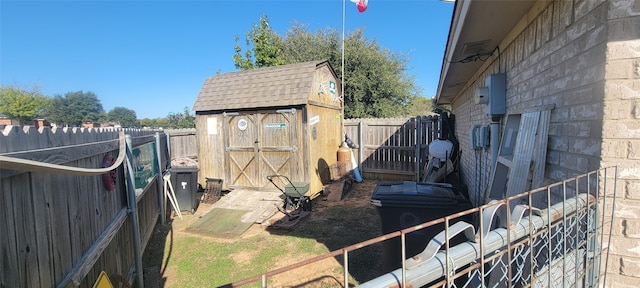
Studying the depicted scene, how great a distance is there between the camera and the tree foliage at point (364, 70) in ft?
54.3

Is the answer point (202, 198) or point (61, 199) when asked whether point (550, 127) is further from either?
point (202, 198)

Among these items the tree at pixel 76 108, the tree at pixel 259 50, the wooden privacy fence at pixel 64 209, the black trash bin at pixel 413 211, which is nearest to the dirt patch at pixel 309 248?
the black trash bin at pixel 413 211

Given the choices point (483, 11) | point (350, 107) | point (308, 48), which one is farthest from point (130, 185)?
point (308, 48)

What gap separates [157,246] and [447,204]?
4555 millimetres

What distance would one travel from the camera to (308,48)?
17938 mm

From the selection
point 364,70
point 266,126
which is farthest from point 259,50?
point 266,126

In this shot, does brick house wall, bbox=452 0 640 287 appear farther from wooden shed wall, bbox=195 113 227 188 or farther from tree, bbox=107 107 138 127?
tree, bbox=107 107 138 127

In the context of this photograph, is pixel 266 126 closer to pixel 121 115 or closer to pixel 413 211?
pixel 413 211

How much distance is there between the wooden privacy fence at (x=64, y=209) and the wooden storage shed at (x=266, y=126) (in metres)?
4.01

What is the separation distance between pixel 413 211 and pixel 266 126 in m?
5.00

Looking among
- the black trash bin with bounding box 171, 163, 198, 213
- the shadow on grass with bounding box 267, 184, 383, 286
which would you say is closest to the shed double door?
the black trash bin with bounding box 171, 163, 198, 213

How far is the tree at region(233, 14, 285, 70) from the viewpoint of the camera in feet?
53.4

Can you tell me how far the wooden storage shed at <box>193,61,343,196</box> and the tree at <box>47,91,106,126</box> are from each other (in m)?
57.4

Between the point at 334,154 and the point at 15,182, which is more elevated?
the point at 15,182
